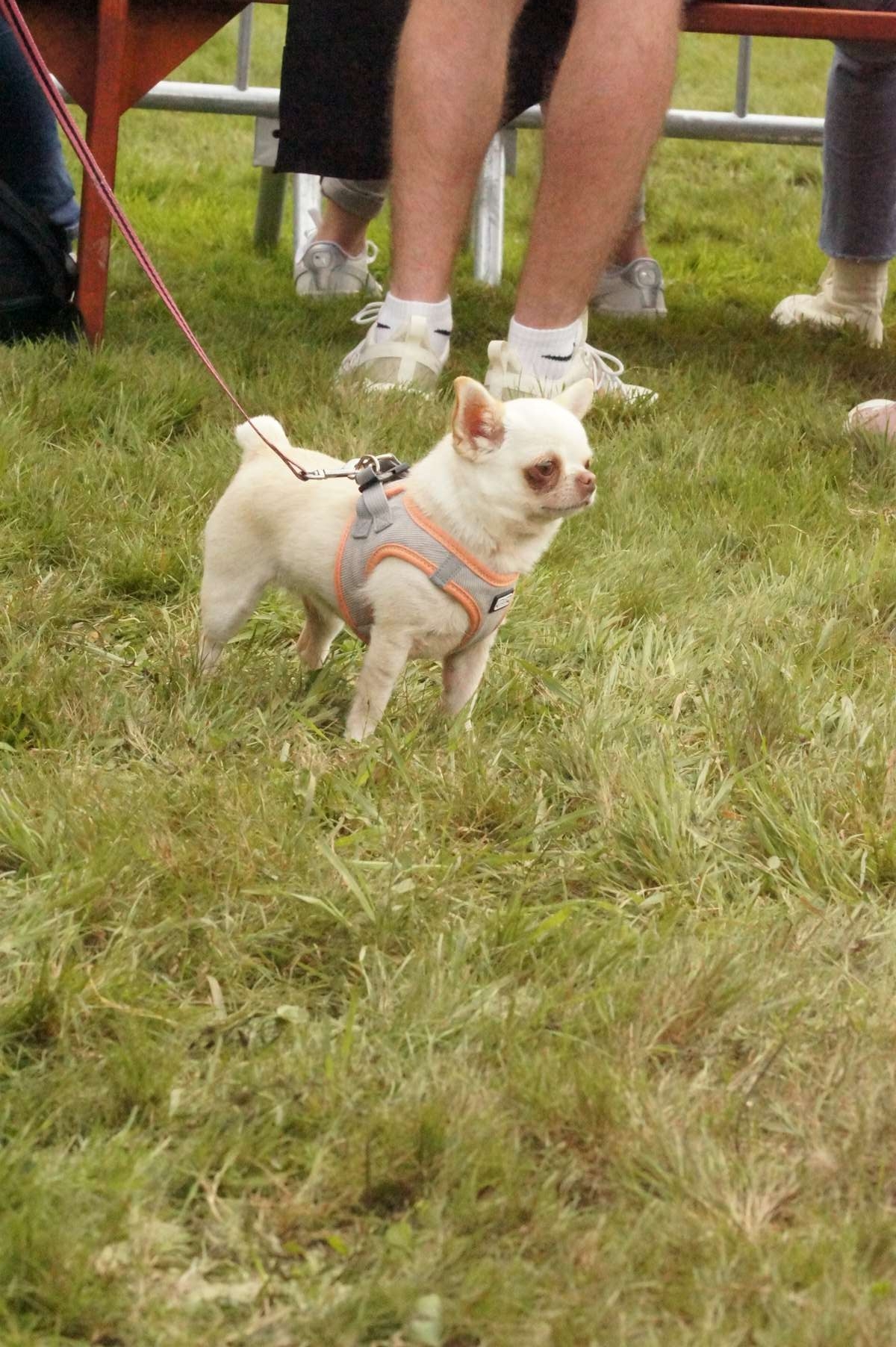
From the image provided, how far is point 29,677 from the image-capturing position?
2299 millimetres

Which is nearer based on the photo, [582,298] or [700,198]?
[582,298]

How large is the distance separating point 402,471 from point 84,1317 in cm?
134

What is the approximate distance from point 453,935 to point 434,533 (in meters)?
0.62

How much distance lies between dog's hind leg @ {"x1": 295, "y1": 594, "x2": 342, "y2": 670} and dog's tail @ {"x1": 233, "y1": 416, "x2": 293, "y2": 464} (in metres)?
0.25

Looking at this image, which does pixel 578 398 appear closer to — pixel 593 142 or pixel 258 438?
pixel 258 438

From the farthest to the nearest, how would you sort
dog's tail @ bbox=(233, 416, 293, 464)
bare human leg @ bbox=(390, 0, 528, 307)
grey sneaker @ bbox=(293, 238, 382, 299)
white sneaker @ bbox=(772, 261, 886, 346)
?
grey sneaker @ bbox=(293, 238, 382, 299) < white sneaker @ bbox=(772, 261, 886, 346) < bare human leg @ bbox=(390, 0, 528, 307) < dog's tail @ bbox=(233, 416, 293, 464)

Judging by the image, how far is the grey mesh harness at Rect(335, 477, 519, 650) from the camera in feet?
6.84

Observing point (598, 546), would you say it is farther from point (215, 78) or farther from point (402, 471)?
point (215, 78)

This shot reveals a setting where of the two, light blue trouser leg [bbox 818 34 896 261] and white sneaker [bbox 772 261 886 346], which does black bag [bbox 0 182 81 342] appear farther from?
light blue trouser leg [bbox 818 34 896 261]

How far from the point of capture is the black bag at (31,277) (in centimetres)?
368

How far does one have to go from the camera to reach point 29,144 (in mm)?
4348

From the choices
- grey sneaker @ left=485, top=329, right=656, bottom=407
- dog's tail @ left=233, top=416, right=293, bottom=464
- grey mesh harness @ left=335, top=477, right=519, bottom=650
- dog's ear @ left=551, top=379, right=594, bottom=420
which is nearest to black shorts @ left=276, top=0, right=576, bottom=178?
grey sneaker @ left=485, top=329, right=656, bottom=407

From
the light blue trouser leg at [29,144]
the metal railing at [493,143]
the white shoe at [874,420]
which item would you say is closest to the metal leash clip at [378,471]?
the white shoe at [874,420]

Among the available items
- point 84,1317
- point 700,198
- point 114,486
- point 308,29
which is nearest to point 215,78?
point 700,198
